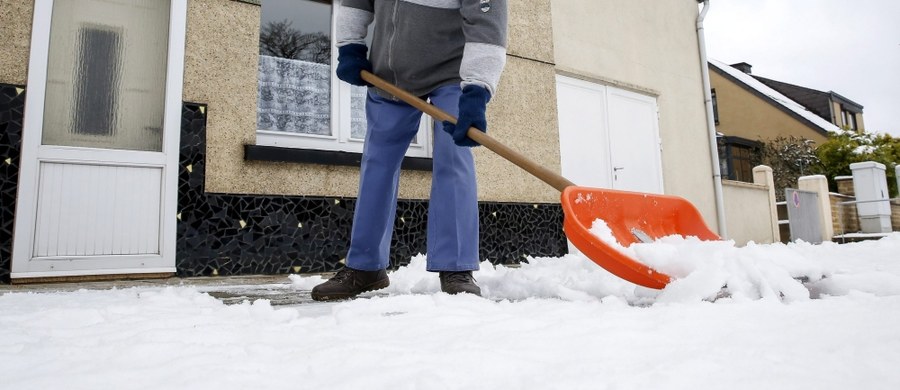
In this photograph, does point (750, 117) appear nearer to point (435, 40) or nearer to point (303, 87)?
point (303, 87)

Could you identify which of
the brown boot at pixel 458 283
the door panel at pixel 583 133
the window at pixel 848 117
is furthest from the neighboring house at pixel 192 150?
the window at pixel 848 117

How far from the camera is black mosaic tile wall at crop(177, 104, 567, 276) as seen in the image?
3.52 m

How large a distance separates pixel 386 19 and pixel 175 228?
209 cm

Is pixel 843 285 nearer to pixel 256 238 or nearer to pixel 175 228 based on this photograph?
pixel 256 238

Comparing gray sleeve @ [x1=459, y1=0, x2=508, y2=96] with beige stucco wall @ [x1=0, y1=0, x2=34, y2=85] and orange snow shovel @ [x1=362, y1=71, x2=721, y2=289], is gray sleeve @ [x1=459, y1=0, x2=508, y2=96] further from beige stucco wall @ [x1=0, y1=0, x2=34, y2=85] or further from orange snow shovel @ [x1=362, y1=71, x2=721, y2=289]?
beige stucco wall @ [x1=0, y1=0, x2=34, y2=85]

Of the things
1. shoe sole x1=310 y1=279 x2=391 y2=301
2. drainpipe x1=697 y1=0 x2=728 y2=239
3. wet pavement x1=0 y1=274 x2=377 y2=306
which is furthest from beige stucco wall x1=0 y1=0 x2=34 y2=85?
drainpipe x1=697 y1=0 x2=728 y2=239

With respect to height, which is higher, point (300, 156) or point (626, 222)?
point (300, 156)

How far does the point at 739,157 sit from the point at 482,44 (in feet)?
69.4

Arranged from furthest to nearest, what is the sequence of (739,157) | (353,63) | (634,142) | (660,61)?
(739,157)
(660,61)
(634,142)
(353,63)

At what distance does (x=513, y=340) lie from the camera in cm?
113

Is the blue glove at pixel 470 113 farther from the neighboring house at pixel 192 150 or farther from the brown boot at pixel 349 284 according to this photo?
the neighboring house at pixel 192 150

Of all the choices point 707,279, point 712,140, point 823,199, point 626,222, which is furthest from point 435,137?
point 823,199

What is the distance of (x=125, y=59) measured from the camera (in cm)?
359

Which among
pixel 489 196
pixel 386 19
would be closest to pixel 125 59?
pixel 386 19
